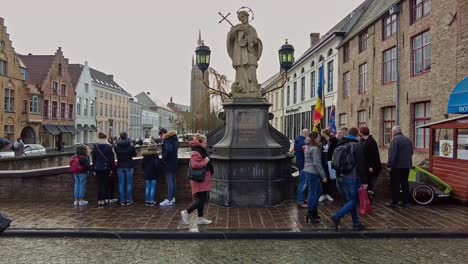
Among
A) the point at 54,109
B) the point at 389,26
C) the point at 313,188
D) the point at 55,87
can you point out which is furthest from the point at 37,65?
the point at 313,188

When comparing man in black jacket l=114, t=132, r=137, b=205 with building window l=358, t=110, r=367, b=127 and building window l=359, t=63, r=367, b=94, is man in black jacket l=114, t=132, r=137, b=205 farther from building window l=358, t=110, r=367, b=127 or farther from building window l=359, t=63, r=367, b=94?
building window l=359, t=63, r=367, b=94

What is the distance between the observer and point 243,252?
5508 mm

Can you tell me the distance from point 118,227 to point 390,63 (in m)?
17.3

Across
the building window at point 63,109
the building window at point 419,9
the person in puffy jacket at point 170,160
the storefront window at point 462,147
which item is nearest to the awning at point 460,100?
the storefront window at point 462,147

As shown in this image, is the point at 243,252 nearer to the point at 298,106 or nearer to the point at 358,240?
the point at 358,240

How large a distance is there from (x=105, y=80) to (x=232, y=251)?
6388 cm

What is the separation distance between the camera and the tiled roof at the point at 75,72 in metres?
52.0

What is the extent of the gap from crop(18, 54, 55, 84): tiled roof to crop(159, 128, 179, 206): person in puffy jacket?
39.8m

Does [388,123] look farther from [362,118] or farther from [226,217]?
[226,217]

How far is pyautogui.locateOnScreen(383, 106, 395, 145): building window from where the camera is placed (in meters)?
19.2

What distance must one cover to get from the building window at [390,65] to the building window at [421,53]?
5.75ft

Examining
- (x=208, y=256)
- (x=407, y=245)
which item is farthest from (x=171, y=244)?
(x=407, y=245)

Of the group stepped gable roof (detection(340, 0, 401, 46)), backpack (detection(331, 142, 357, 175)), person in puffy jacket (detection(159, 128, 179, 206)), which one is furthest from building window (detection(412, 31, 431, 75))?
person in puffy jacket (detection(159, 128, 179, 206))

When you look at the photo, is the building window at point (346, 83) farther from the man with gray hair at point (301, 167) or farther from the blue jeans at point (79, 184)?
the blue jeans at point (79, 184)
